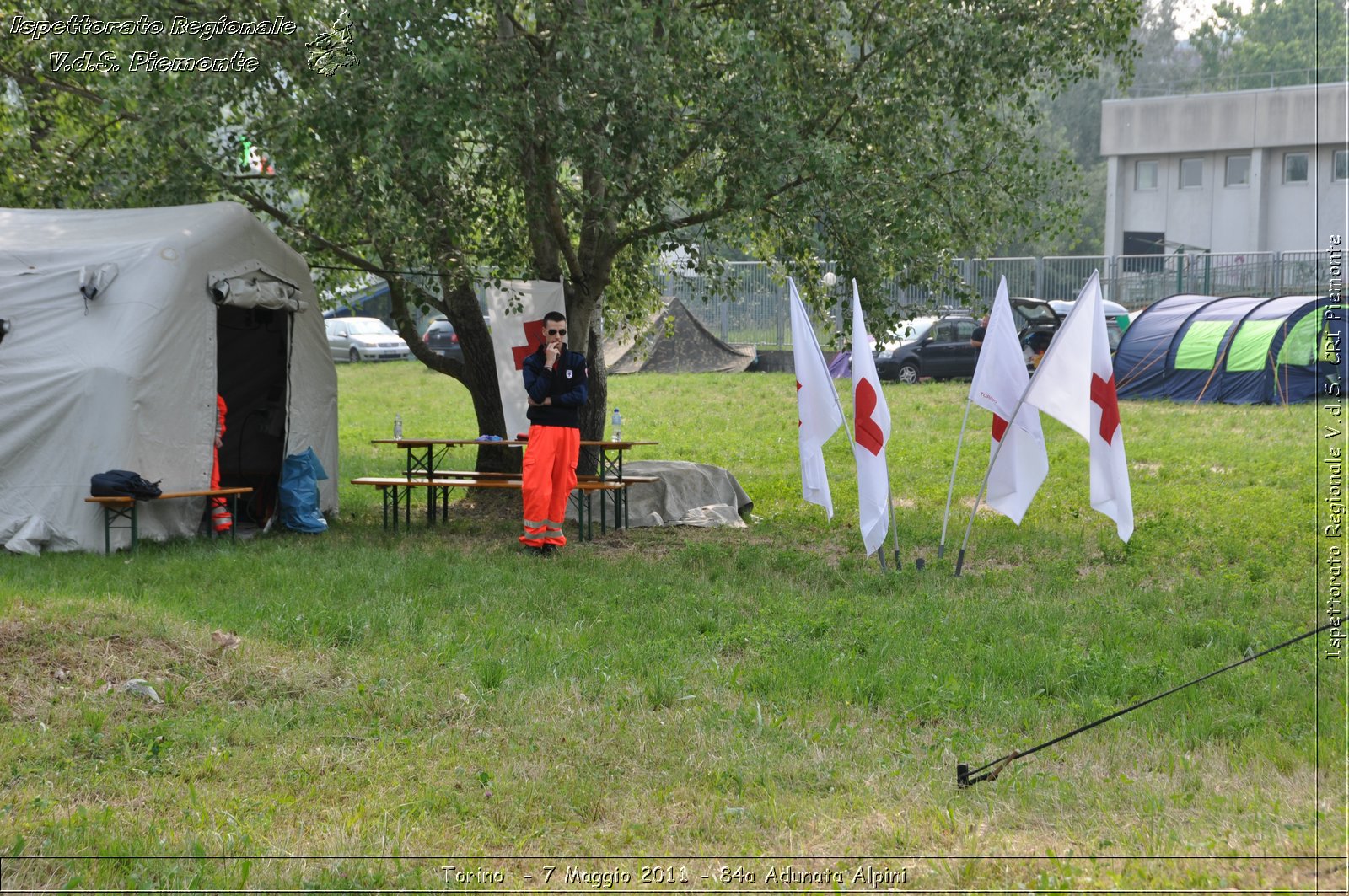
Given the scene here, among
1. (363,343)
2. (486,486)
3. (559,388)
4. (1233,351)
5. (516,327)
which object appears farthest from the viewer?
(363,343)

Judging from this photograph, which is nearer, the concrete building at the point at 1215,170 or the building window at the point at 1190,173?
the concrete building at the point at 1215,170

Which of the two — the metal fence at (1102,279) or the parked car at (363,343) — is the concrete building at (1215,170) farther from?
the parked car at (363,343)

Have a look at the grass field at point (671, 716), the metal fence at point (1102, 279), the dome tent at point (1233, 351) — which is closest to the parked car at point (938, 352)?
the metal fence at point (1102, 279)

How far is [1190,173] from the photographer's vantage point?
4400 cm

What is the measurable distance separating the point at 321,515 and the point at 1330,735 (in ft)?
29.7

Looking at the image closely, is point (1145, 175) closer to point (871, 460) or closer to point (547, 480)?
point (547, 480)

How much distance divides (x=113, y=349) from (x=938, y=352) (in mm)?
18908

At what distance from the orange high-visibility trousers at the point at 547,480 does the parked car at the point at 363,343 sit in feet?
77.8

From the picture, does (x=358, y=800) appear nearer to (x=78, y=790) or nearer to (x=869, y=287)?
(x=78, y=790)

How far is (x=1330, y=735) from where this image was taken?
5.45 m

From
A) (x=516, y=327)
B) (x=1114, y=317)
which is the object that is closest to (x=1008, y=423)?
(x=516, y=327)

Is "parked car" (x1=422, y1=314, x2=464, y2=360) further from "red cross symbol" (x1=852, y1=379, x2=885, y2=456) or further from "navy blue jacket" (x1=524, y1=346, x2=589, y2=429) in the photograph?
"red cross symbol" (x1=852, y1=379, x2=885, y2=456)

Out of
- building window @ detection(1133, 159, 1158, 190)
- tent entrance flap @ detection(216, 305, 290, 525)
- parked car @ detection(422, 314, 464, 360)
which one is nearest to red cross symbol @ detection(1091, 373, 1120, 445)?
tent entrance flap @ detection(216, 305, 290, 525)

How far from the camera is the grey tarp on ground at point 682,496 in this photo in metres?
12.0
